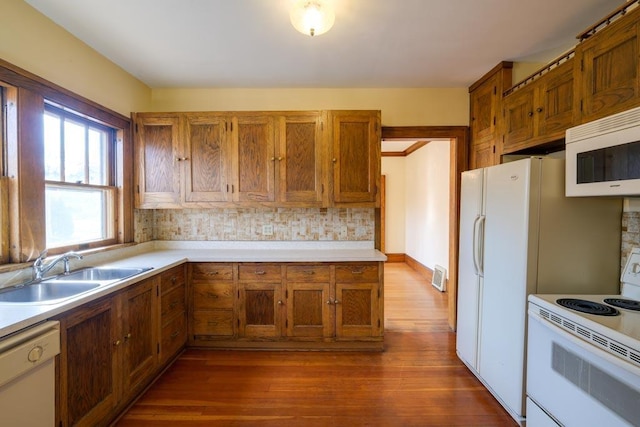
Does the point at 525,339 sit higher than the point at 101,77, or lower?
lower

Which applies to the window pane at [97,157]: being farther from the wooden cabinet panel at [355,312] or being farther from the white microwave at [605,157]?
the white microwave at [605,157]

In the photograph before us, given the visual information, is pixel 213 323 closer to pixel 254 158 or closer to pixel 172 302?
pixel 172 302

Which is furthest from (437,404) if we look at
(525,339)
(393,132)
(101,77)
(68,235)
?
(101,77)

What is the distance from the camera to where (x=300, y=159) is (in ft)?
9.05

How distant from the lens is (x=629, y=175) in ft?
4.34

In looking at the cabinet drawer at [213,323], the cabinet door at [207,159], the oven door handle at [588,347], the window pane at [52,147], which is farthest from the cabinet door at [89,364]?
the oven door handle at [588,347]

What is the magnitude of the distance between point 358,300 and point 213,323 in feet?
4.49

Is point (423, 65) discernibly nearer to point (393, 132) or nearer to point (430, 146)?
point (393, 132)

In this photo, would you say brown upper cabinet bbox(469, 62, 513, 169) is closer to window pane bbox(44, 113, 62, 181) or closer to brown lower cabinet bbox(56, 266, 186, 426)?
brown lower cabinet bbox(56, 266, 186, 426)

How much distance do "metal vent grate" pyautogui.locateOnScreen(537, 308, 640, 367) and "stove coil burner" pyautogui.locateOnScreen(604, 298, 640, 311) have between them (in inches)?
14.1

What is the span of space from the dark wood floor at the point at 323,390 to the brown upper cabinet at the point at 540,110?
193cm

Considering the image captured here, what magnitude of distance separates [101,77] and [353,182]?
7.82 ft

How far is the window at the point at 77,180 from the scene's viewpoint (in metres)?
2.04

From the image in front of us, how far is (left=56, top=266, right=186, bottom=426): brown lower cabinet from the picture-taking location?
4.75 ft
